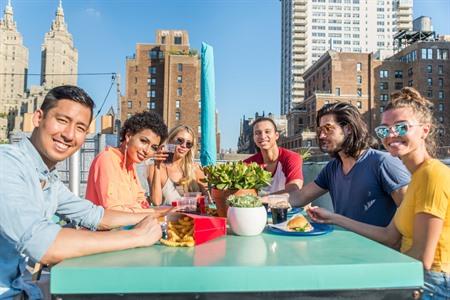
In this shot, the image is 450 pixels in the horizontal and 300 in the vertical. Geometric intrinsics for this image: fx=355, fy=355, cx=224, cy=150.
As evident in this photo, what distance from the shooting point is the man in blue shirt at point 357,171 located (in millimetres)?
2197

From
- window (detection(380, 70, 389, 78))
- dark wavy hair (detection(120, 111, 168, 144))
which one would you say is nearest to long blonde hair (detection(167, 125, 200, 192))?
dark wavy hair (detection(120, 111, 168, 144))

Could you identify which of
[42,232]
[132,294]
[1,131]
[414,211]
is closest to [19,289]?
[42,232]

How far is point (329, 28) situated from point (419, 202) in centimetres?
10860

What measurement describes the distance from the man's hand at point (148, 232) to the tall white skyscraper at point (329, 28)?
3823 inches

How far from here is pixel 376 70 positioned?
194 ft

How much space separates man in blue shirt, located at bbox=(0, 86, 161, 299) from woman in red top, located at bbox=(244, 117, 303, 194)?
5.95ft

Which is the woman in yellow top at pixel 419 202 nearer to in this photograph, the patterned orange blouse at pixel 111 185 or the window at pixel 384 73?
the patterned orange blouse at pixel 111 185

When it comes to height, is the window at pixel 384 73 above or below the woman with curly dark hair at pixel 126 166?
above

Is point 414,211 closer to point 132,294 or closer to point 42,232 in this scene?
point 132,294

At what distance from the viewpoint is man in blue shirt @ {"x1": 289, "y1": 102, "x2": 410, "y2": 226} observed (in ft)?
7.21

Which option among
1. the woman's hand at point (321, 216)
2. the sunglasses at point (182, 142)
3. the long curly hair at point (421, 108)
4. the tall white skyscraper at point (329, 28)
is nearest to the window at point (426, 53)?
the tall white skyscraper at point (329, 28)

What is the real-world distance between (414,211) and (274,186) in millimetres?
1802

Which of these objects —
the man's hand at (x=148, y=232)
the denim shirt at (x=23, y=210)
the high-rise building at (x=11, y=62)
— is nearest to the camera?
the denim shirt at (x=23, y=210)

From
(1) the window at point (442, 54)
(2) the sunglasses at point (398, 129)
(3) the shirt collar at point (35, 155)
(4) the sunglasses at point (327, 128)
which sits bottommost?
(3) the shirt collar at point (35, 155)
